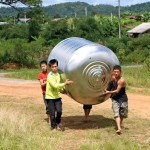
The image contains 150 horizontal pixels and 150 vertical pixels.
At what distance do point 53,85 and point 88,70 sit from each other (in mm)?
716

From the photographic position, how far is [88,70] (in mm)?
8148

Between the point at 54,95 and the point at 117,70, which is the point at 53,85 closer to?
the point at 54,95

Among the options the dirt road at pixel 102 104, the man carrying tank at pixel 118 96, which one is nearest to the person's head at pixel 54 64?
the man carrying tank at pixel 118 96

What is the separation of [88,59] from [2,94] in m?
7.05

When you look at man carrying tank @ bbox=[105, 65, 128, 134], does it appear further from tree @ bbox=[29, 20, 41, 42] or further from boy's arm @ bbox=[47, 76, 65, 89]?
tree @ bbox=[29, 20, 41, 42]

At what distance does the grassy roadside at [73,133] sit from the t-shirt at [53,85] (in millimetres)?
689

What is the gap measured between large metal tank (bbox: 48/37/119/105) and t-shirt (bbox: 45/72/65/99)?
172 millimetres

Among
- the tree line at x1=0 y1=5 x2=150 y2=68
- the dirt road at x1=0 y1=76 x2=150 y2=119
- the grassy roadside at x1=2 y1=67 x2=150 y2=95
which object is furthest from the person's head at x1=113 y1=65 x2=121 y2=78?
the tree line at x1=0 y1=5 x2=150 y2=68

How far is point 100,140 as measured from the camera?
7512mm

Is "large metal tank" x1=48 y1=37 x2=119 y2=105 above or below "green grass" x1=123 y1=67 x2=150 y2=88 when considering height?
above

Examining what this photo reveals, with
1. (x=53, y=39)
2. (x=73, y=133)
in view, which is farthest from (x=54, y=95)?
(x=53, y=39)

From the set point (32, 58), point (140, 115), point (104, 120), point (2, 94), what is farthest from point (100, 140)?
point (32, 58)

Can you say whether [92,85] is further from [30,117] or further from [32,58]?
[32,58]

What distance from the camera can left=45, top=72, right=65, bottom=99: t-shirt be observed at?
8211 millimetres
